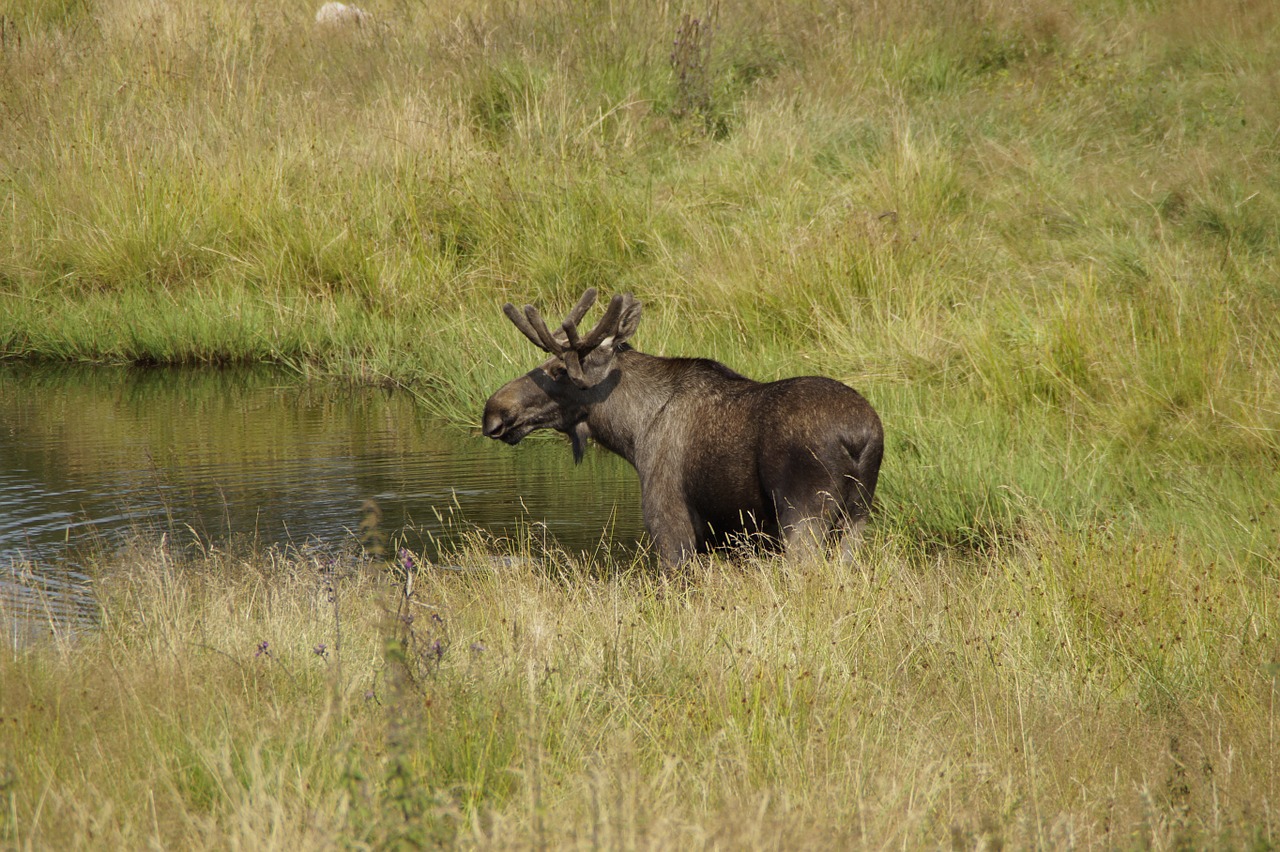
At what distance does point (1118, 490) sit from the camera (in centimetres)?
765

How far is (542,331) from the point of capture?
7.34 meters

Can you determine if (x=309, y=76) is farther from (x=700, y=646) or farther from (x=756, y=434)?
(x=700, y=646)

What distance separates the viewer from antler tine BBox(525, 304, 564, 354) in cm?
724

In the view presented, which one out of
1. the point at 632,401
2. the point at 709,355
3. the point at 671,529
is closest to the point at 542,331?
the point at 632,401

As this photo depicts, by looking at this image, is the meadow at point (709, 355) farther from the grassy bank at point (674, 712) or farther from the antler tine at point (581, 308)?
the antler tine at point (581, 308)

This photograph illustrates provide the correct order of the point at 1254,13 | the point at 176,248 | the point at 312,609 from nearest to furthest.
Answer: the point at 312,609, the point at 176,248, the point at 1254,13

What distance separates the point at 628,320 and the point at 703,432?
771 millimetres

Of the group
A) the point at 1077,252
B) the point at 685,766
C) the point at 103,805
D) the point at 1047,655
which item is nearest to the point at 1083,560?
the point at 1047,655

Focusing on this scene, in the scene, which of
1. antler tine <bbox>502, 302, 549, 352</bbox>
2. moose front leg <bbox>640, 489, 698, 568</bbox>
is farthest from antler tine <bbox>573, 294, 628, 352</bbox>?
moose front leg <bbox>640, 489, 698, 568</bbox>

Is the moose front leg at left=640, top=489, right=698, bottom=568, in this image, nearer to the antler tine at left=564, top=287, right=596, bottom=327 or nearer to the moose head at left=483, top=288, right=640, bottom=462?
the moose head at left=483, top=288, right=640, bottom=462

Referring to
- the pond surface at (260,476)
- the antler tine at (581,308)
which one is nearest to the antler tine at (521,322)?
the antler tine at (581,308)

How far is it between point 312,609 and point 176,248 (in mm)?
9116

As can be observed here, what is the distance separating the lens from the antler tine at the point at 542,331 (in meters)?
7.24

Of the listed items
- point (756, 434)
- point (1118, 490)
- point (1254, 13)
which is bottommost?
point (1118, 490)
